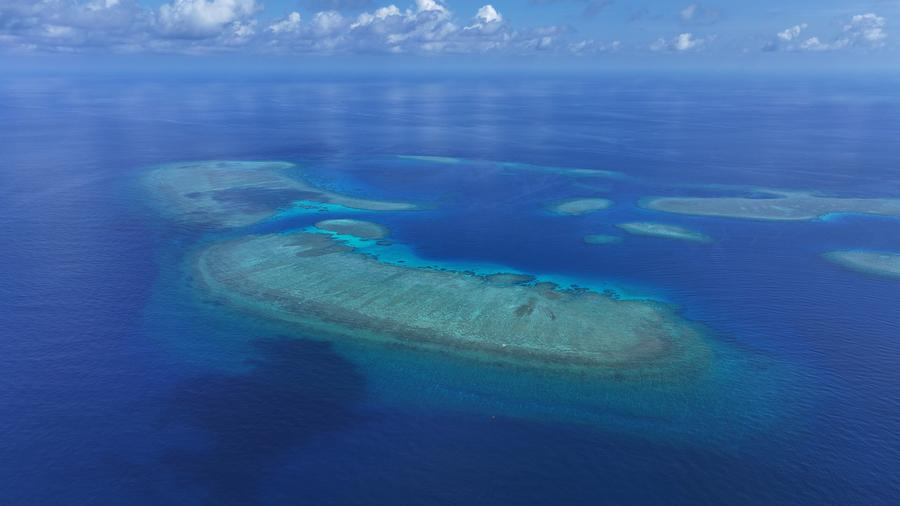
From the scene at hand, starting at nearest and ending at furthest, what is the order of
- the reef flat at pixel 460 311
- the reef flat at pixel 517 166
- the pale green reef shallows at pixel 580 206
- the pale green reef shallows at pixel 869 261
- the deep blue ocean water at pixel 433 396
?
the deep blue ocean water at pixel 433 396, the reef flat at pixel 460 311, the pale green reef shallows at pixel 869 261, the pale green reef shallows at pixel 580 206, the reef flat at pixel 517 166

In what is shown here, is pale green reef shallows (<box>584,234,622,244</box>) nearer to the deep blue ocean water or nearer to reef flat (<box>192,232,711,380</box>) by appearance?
the deep blue ocean water

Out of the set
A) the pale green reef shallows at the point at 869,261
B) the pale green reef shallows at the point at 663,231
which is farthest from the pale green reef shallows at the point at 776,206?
the pale green reef shallows at the point at 869,261

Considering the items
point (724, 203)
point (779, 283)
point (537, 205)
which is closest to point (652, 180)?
point (724, 203)

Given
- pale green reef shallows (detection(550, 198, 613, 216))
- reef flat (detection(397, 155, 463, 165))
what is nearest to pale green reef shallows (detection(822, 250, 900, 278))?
pale green reef shallows (detection(550, 198, 613, 216))

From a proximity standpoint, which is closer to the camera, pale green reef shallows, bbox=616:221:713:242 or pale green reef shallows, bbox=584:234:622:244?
pale green reef shallows, bbox=584:234:622:244

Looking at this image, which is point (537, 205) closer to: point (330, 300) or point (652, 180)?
point (652, 180)

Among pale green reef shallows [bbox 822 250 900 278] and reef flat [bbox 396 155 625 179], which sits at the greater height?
reef flat [bbox 396 155 625 179]

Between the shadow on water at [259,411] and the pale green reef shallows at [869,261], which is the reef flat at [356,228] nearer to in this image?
the shadow on water at [259,411]
